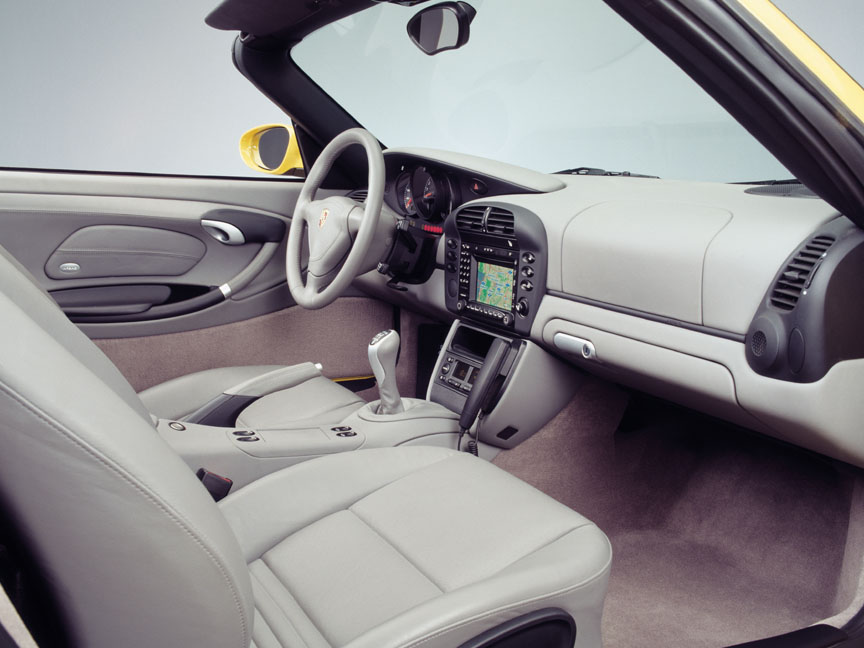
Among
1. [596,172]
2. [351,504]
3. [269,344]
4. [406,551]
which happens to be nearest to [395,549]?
[406,551]

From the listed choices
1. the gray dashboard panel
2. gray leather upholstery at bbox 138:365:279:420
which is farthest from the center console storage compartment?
gray leather upholstery at bbox 138:365:279:420

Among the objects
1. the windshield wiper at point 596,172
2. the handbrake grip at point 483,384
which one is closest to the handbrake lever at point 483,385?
the handbrake grip at point 483,384

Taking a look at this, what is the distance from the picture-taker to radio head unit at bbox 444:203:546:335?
1.55 meters

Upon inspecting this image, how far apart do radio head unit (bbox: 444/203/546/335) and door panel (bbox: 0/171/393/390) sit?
2.03ft

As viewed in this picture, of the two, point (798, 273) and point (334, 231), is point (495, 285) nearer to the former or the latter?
point (334, 231)

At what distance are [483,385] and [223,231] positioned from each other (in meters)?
0.99

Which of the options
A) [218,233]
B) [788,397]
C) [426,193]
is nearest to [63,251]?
[218,233]

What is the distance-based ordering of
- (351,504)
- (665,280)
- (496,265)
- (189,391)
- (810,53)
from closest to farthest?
(810,53)
(351,504)
(665,280)
(496,265)
(189,391)

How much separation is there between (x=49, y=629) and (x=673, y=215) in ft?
3.77

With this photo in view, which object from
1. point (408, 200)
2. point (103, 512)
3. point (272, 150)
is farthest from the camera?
point (272, 150)

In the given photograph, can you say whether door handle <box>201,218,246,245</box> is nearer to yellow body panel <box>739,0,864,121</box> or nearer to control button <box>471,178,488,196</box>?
control button <box>471,178,488,196</box>

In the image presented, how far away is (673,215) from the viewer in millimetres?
1282

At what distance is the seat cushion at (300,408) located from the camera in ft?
5.29

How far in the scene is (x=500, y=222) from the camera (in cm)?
160
